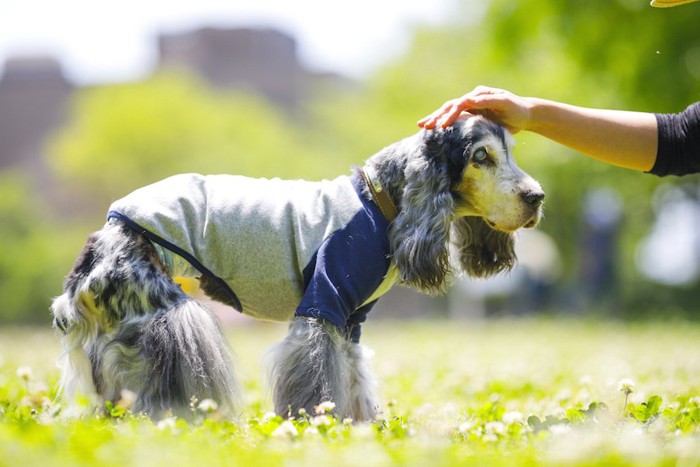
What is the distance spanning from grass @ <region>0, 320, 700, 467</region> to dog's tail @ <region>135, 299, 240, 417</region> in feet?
0.39

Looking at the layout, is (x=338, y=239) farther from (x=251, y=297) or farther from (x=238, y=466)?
(x=238, y=466)

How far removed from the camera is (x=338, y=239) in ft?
13.0

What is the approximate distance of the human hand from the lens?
4.25 metres

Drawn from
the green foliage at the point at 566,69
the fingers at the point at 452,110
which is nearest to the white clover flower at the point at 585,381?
the fingers at the point at 452,110

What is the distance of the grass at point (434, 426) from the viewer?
2.42 metres

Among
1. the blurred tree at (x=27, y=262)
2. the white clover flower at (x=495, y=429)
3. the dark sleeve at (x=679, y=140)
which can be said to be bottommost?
the blurred tree at (x=27, y=262)

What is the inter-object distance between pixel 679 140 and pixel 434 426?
2269mm

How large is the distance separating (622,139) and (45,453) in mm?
3482

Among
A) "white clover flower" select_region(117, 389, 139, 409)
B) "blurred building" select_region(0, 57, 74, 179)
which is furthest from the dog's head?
"blurred building" select_region(0, 57, 74, 179)

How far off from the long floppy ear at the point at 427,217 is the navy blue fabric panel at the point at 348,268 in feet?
0.30

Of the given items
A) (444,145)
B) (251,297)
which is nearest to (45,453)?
(251,297)

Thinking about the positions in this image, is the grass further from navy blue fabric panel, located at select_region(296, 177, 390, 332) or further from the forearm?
the forearm

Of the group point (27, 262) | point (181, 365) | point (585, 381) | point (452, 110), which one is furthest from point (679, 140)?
point (27, 262)

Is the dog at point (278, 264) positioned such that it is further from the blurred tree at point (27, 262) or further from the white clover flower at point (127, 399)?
the blurred tree at point (27, 262)
